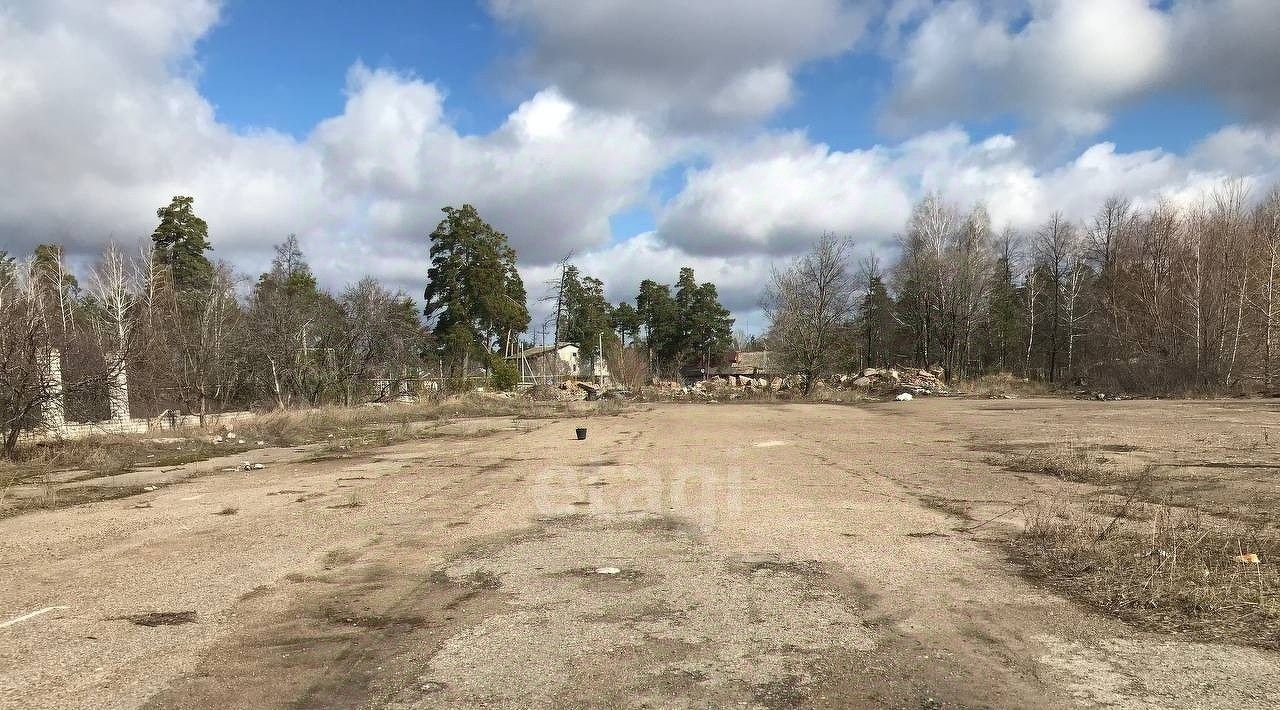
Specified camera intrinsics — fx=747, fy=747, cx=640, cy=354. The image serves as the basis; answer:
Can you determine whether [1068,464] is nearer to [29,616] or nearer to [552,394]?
[29,616]

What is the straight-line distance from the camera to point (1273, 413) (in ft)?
68.0

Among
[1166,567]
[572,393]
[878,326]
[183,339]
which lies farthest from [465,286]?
[1166,567]

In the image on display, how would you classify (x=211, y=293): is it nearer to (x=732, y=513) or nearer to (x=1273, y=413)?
(x=732, y=513)

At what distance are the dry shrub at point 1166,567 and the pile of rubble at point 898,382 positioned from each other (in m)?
36.4

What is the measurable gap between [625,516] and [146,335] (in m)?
15.5

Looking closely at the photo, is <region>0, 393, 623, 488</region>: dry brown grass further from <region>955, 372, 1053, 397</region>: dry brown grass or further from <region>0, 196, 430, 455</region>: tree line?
<region>955, 372, 1053, 397</region>: dry brown grass

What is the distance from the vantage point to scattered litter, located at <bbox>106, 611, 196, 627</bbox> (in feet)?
16.8

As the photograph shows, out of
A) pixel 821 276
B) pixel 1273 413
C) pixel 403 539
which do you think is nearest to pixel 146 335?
pixel 403 539

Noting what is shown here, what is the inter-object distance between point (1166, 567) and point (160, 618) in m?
7.42

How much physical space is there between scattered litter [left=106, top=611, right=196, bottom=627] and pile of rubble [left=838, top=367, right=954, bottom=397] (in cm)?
4141

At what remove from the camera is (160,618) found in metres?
5.23

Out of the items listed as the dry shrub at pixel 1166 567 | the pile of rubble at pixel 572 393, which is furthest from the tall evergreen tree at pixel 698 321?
the dry shrub at pixel 1166 567

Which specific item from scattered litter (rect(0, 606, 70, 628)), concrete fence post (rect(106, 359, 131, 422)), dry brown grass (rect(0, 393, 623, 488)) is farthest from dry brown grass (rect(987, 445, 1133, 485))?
concrete fence post (rect(106, 359, 131, 422))

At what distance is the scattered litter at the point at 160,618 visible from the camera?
5.12 meters
